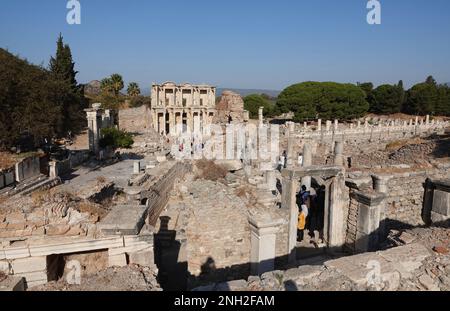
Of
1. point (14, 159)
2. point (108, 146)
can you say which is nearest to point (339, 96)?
point (108, 146)

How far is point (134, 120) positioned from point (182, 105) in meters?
11.0

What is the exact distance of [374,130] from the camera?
35.0 meters

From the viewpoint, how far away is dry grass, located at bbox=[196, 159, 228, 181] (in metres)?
17.1

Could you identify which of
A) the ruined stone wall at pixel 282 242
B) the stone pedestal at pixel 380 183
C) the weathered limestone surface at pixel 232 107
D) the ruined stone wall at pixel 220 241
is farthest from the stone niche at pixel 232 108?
the ruined stone wall at pixel 220 241

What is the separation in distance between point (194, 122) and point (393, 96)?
38889 mm

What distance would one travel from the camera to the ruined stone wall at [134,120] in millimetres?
41284

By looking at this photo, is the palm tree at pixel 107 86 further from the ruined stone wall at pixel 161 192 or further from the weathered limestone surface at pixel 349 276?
the weathered limestone surface at pixel 349 276

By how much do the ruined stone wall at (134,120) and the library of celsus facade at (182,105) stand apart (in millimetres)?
5063

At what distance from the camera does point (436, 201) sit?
9.88m

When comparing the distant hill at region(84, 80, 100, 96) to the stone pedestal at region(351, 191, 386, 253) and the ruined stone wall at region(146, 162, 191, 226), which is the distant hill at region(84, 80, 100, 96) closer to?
the ruined stone wall at region(146, 162, 191, 226)

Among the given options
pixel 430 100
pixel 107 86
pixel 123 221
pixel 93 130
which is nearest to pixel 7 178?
pixel 123 221

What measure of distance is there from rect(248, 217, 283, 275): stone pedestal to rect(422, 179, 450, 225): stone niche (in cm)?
530

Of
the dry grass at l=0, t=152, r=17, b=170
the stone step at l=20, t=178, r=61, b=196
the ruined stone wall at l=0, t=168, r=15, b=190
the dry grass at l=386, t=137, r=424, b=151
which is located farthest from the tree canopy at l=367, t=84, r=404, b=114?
the ruined stone wall at l=0, t=168, r=15, b=190
